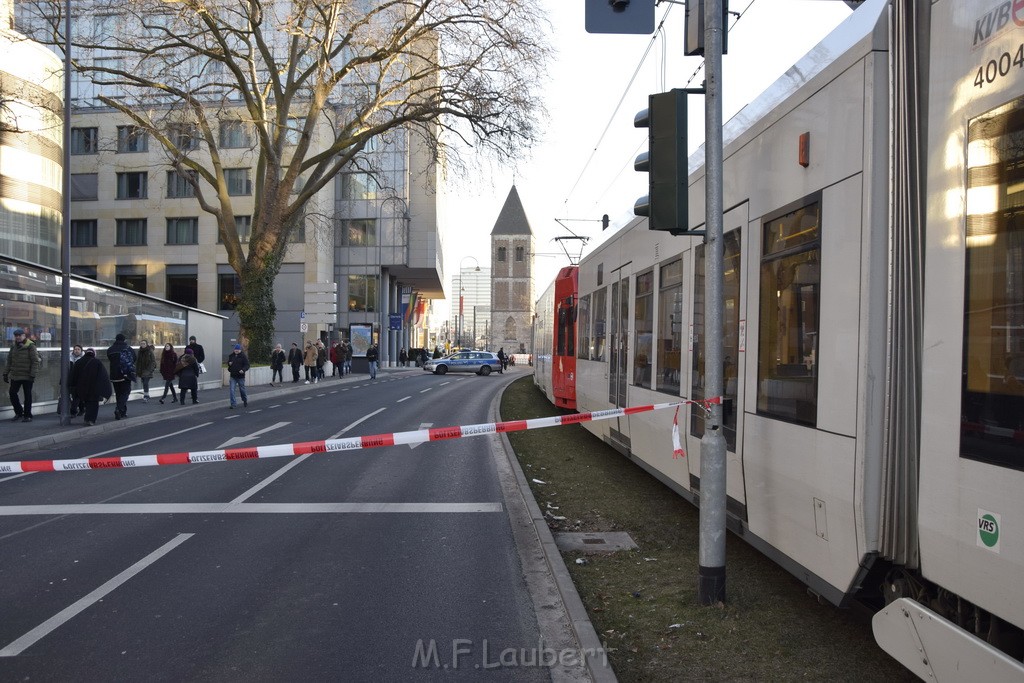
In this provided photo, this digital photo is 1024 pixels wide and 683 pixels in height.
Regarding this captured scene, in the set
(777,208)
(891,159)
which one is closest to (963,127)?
(891,159)

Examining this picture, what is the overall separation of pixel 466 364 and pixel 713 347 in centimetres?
4771

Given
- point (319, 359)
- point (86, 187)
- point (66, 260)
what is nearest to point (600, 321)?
point (66, 260)

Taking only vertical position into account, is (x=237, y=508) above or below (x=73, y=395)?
below

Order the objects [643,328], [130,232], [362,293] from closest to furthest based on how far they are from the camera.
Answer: [643,328] < [130,232] < [362,293]

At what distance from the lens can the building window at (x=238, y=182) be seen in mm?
53625

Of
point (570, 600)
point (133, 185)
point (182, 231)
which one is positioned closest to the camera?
point (570, 600)

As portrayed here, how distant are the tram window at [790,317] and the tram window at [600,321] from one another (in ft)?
22.4

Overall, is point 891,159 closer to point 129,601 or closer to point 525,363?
point 129,601

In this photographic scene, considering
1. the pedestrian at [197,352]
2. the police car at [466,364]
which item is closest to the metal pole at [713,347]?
the pedestrian at [197,352]

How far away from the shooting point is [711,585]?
538 cm

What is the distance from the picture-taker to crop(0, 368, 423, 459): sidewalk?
1443 centimetres

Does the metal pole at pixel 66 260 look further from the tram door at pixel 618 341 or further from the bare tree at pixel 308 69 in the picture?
the tram door at pixel 618 341

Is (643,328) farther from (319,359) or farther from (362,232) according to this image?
(362,232)

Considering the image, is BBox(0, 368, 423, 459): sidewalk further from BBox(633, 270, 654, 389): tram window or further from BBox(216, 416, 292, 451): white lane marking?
BBox(633, 270, 654, 389): tram window
